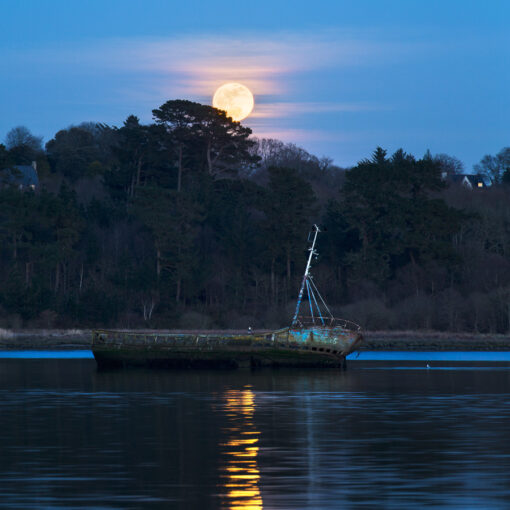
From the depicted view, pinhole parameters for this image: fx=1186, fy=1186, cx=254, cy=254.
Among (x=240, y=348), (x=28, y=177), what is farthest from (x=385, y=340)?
(x=28, y=177)

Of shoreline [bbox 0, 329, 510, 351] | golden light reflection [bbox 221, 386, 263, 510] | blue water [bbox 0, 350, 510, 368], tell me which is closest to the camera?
golden light reflection [bbox 221, 386, 263, 510]

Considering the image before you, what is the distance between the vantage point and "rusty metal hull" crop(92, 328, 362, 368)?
80.8m

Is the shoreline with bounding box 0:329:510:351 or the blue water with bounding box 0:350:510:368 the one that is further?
the shoreline with bounding box 0:329:510:351

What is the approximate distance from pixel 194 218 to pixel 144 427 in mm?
Answer: 100418

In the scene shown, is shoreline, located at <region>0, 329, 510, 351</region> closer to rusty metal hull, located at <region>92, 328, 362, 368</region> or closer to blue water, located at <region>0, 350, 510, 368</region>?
blue water, located at <region>0, 350, 510, 368</region>

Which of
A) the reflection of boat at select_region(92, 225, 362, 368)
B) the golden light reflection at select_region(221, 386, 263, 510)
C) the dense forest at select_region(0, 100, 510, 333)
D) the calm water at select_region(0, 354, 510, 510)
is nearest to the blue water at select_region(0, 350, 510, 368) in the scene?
the dense forest at select_region(0, 100, 510, 333)

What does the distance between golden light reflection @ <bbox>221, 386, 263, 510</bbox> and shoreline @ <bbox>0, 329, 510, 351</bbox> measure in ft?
243

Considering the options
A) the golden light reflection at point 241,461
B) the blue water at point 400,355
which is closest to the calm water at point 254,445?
the golden light reflection at point 241,461

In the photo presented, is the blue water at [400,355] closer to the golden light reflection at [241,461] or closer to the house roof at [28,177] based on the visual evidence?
the house roof at [28,177]

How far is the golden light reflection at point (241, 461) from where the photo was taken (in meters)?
22.9

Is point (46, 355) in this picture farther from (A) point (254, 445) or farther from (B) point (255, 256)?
(A) point (254, 445)

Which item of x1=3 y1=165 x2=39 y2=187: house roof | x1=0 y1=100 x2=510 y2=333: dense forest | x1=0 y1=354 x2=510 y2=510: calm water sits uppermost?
x1=3 y1=165 x2=39 y2=187: house roof

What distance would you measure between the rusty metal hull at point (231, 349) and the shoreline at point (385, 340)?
36619 millimetres

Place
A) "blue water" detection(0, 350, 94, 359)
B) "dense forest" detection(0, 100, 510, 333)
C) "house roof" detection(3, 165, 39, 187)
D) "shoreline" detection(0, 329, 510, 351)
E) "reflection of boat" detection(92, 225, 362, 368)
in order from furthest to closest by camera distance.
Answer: "house roof" detection(3, 165, 39, 187), "dense forest" detection(0, 100, 510, 333), "shoreline" detection(0, 329, 510, 351), "blue water" detection(0, 350, 94, 359), "reflection of boat" detection(92, 225, 362, 368)
